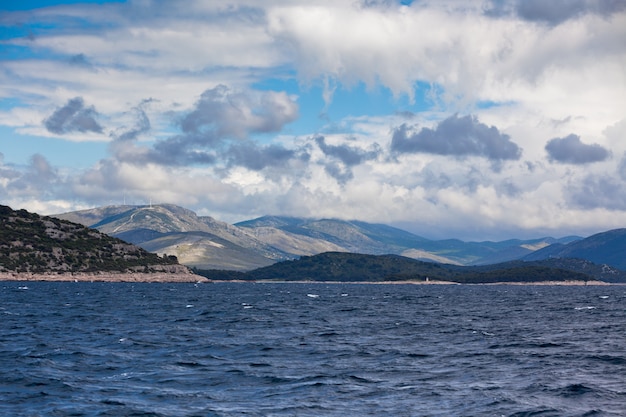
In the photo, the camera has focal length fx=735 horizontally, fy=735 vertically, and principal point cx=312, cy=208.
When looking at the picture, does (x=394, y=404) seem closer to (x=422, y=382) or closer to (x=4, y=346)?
(x=422, y=382)

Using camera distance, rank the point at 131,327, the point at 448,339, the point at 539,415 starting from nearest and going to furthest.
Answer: the point at 539,415, the point at 448,339, the point at 131,327

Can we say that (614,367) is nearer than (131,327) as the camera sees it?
Yes

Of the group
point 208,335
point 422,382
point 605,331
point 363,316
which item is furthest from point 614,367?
point 363,316

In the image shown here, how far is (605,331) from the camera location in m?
110

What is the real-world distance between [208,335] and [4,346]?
26752 mm

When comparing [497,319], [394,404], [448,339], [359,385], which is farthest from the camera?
[497,319]

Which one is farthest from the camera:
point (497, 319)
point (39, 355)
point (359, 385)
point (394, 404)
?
point (497, 319)

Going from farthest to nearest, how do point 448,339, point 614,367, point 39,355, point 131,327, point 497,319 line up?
1. point 497,319
2. point 131,327
3. point 448,339
4. point 39,355
5. point 614,367

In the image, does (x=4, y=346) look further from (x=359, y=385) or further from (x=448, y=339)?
(x=448, y=339)

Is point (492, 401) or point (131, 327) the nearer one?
point (492, 401)

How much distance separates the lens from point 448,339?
9688 centimetres

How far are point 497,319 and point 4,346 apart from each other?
89481mm

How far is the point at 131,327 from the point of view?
109438mm

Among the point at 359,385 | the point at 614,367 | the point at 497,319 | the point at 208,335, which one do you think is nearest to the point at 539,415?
the point at 359,385
